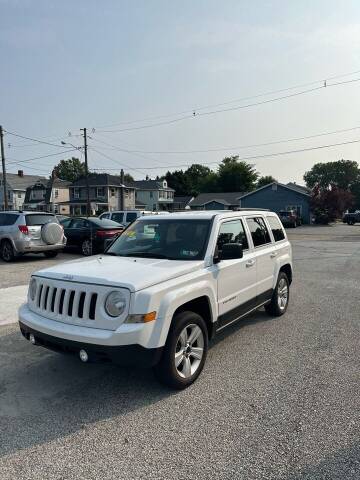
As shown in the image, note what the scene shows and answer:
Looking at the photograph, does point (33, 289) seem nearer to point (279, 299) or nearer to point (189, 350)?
point (189, 350)

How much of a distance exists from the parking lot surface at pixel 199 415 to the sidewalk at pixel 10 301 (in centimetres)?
103

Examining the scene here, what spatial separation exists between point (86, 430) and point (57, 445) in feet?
0.86

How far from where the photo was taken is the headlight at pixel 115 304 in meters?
3.44

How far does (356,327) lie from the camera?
19.0ft

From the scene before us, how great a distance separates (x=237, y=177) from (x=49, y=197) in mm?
39698

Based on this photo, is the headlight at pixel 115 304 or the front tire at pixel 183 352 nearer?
the headlight at pixel 115 304

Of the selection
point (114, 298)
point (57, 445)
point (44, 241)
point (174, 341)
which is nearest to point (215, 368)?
point (174, 341)

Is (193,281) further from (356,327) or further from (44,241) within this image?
(44,241)

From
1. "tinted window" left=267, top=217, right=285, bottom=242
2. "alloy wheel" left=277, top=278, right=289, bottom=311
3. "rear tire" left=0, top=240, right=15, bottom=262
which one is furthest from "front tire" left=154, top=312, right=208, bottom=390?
"rear tire" left=0, top=240, right=15, bottom=262

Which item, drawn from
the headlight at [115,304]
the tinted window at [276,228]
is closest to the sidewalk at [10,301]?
the headlight at [115,304]

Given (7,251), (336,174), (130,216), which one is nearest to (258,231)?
(7,251)

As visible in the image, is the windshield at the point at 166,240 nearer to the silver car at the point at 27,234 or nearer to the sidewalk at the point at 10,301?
the sidewalk at the point at 10,301

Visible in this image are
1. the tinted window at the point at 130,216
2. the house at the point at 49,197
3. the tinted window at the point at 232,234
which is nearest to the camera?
the tinted window at the point at 232,234

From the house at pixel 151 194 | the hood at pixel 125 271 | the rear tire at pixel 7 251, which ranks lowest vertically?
the rear tire at pixel 7 251
